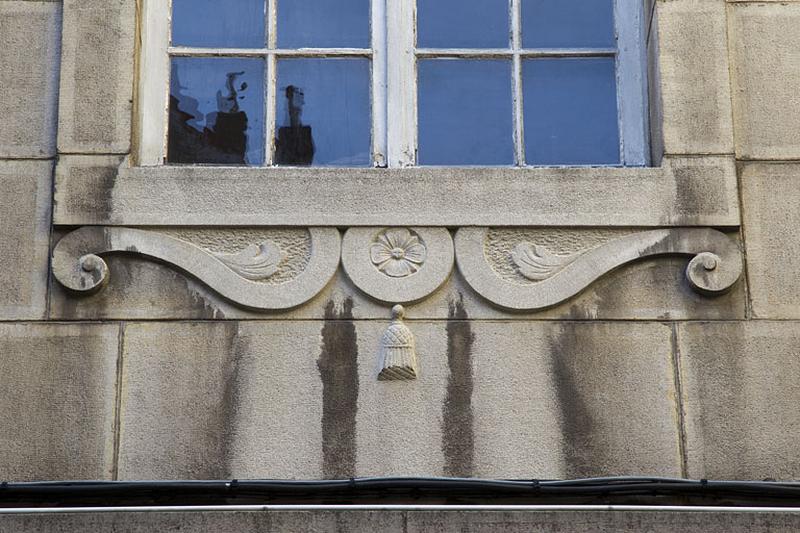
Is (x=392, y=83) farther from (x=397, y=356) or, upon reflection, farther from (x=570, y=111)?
(x=397, y=356)

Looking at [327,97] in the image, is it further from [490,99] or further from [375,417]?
[375,417]

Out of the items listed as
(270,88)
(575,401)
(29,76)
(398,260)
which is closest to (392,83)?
(270,88)

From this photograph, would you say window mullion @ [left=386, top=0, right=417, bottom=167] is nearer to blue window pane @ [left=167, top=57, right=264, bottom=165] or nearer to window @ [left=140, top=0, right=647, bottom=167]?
window @ [left=140, top=0, right=647, bottom=167]

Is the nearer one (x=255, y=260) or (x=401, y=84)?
(x=255, y=260)

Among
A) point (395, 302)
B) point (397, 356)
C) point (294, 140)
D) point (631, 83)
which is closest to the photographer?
point (397, 356)

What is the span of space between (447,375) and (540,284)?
0.55m

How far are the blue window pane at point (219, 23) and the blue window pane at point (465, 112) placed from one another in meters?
0.78

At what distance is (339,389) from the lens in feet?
23.2

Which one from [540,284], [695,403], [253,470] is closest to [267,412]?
[253,470]

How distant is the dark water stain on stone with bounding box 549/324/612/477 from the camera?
274 inches

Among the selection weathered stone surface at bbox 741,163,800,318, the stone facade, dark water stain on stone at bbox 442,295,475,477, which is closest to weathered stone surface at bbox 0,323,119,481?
the stone facade

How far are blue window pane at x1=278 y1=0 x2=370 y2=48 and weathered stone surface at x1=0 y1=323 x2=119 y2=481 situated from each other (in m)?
1.63

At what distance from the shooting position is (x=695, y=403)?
704 centimetres

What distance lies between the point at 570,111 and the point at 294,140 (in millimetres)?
1239
